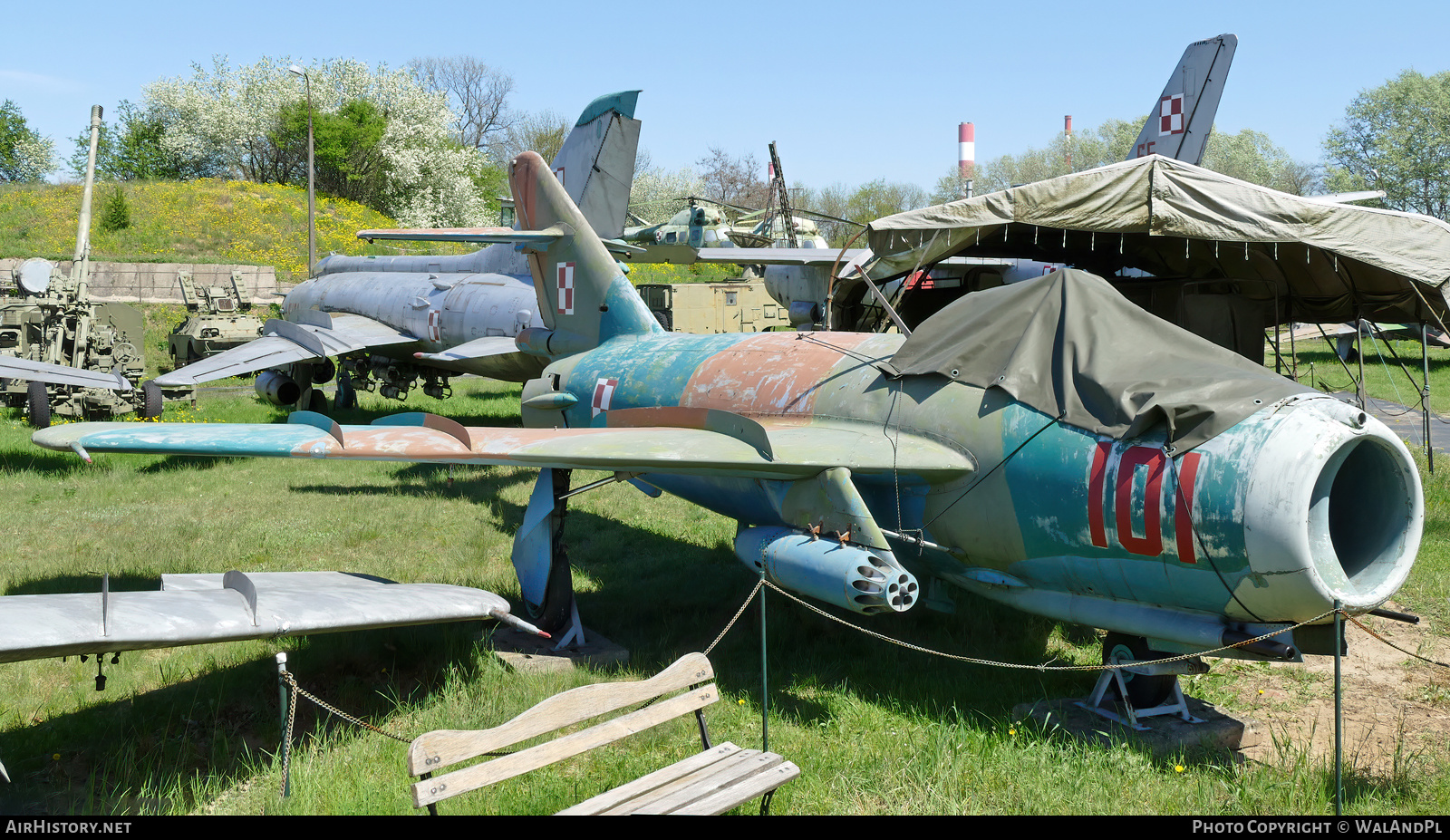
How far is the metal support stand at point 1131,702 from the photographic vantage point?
17.7ft

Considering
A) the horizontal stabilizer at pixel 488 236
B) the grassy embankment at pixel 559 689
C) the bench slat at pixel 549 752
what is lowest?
the grassy embankment at pixel 559 689

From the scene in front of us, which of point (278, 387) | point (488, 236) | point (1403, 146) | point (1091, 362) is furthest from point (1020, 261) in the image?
point (1403, 146)

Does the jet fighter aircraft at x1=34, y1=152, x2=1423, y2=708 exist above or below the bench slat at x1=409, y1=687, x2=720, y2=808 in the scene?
above

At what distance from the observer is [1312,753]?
5395 mm

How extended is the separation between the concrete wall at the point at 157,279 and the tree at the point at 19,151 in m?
35.0

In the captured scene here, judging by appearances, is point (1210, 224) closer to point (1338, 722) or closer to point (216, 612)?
point (1338, 722)

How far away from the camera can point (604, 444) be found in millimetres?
6543

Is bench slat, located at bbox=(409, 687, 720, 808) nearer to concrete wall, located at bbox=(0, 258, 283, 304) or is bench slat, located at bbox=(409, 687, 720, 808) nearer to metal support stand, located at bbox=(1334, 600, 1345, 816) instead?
metal support stand, located at bbox=(1334, 600, 1345, 816)

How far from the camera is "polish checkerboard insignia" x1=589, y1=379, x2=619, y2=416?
28.5ft

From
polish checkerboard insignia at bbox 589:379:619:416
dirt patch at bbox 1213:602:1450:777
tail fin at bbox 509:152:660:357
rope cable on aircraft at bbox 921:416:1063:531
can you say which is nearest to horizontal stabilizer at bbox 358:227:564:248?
tail fin at bbox 509:152:660:357

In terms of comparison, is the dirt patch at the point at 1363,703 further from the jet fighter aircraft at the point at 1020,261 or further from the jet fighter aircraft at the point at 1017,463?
the jet fighter aircraft at the point at 1020,261

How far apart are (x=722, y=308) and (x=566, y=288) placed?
2479cm

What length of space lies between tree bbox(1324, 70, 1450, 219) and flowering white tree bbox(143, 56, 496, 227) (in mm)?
46915

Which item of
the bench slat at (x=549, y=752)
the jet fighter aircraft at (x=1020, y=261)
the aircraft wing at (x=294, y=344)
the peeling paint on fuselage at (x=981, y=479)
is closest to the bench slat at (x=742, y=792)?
the bench slat at (x=549, y=752)
